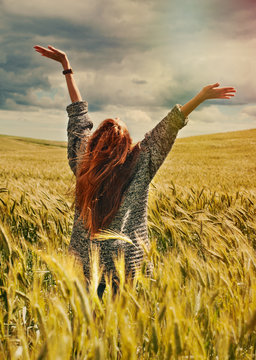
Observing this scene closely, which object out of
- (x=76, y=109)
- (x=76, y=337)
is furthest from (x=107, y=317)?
(x=76, y=109)

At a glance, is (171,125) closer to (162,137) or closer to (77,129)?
(162,137)

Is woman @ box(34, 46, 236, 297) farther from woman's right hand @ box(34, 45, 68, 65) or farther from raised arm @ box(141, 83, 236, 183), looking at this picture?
woman's right hand @ box(34, 45, 68, 65)

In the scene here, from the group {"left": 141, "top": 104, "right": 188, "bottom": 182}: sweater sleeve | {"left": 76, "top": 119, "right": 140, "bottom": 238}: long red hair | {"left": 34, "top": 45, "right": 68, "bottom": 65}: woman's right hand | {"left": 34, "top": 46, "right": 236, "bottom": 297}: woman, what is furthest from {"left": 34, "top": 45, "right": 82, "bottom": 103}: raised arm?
{"left": 141, "top": 104, "right": 188, "bottom": 182}: sweater sleeve

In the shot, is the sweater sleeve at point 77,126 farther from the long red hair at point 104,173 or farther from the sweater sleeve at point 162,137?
the sweater sleeve at point 162,137

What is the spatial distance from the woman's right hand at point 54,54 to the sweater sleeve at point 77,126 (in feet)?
1.79

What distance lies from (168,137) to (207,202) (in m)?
1.60

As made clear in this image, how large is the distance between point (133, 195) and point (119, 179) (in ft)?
0.42

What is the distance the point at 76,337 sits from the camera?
838 millimetres

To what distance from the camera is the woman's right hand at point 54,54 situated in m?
2.30

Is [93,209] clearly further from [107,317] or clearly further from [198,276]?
[107,317]

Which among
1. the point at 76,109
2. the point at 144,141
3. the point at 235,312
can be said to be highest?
the point at 76,109

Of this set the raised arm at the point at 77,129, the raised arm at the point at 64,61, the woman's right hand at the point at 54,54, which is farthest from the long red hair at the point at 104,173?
the woman's right hand at the point at 54,54

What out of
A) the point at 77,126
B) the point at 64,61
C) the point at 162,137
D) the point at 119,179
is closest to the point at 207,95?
the point at 162,137

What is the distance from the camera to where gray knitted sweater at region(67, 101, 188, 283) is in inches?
66.0
